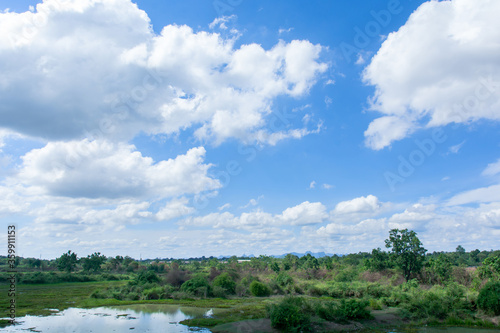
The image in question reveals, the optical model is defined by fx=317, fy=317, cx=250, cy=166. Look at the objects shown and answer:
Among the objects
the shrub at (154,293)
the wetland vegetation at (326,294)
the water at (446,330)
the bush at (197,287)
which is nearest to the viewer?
the water at (446,330)

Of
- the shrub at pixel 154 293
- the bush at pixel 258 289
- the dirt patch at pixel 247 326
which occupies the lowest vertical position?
the bush at pixel 258 289

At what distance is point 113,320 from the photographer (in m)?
27.3

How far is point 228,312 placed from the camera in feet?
103

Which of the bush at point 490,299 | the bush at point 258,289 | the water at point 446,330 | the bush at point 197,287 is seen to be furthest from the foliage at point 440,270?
the bush at point 197,287

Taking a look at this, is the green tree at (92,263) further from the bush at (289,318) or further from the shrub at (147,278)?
the bush at (289,318)

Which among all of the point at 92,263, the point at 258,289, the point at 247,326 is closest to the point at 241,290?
the point at 258,289

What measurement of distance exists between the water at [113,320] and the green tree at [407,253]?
30415 mm

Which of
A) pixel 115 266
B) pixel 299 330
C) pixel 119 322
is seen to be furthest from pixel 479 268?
pixel 115 266

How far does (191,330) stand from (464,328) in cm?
2199

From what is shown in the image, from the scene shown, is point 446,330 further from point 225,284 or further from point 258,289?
point 225,284

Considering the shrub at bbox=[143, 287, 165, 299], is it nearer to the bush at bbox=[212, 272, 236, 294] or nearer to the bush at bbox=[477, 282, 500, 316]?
the bush at bbox=[212, 272, 236, 294]

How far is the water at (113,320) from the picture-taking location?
2358cm

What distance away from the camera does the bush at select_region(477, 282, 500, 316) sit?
26.9m

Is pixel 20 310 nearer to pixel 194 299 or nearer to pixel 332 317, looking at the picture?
pixel 194 299
